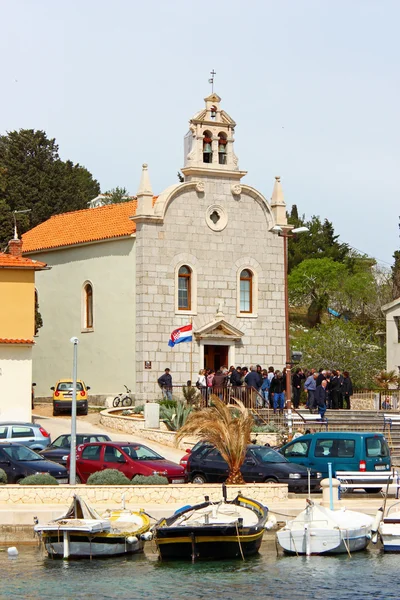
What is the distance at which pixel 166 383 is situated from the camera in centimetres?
5034

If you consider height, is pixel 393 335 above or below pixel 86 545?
above

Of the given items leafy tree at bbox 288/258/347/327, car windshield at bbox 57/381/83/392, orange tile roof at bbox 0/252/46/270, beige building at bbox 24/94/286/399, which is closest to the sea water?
orange tile roof at bbox 0/252/46/270

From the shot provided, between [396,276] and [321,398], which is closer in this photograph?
[321,398]

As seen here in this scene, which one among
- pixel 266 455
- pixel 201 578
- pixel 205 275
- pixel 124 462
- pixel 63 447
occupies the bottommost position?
pixel 201 578

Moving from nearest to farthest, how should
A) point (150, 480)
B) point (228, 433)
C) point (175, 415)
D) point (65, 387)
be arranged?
point (150, 480), point (228, 433), point (175, 415), point (65, 387)

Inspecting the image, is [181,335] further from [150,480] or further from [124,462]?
[150,480]

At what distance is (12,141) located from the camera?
279ft

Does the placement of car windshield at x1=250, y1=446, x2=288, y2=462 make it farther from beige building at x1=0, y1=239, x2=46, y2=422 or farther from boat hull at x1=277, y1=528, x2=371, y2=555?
beige building at x1=0, y1=239, x2=46, y2=422

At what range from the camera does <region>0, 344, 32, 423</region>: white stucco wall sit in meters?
47.6

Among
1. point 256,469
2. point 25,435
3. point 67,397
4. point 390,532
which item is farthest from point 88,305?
point 390,532

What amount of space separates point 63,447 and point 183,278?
16324mm

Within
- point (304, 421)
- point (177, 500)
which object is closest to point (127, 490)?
point (177, 500)

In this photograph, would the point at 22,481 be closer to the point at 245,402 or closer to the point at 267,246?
the point at 245,402

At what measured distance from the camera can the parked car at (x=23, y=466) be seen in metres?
34.6
